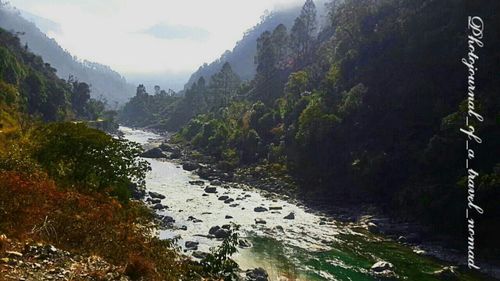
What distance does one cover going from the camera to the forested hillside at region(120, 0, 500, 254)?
42.7m

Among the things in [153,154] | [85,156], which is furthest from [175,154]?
[85,156]

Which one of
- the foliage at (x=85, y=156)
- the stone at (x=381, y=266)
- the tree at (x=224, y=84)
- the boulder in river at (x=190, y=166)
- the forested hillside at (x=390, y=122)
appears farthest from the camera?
the tree at (x=224, y=84)

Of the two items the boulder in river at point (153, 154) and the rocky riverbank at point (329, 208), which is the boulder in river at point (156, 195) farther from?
the boulder in river at point (153, 154)

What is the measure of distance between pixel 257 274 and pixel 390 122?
37.2 metres

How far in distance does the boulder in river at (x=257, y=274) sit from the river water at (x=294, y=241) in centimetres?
95

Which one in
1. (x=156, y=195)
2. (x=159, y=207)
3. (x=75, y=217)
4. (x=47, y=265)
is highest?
(x=75, y=217)

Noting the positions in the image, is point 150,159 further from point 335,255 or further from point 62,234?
point 62,234

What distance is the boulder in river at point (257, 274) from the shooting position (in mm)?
28161

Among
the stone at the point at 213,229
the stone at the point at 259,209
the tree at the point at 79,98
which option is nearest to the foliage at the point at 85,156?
the stone at the point at 213,229

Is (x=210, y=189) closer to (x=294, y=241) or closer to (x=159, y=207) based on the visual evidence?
(x=159, y=207)

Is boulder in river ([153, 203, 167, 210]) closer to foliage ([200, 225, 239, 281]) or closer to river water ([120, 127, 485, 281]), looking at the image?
river water ([120, 127, 485, 281])

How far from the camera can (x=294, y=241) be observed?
3862 centimetres

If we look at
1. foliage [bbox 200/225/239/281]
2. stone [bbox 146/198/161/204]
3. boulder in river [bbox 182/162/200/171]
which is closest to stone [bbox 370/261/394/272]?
foliage [bbox 200/225/239/281]

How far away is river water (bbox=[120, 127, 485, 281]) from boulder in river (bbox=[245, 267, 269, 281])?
0.95 metres
